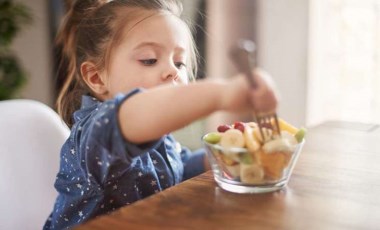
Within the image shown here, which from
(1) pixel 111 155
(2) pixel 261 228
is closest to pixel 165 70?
(1) pixel 111 155

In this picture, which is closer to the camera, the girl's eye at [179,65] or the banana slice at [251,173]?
the banana slice at [251,173]

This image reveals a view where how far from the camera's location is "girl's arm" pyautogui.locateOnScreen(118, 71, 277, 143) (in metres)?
0.56

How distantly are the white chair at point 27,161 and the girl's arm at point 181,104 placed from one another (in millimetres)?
479

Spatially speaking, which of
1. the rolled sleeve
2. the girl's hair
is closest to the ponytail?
the girl's hair

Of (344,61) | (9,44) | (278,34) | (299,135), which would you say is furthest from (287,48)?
(299,135)

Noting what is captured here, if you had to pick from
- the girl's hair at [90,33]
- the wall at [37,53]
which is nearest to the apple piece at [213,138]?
the girl's hair at [90,33]

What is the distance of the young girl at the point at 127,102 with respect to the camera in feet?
2.00

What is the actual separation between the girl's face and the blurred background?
110 centimetres

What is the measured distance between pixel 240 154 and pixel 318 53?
5.79ft

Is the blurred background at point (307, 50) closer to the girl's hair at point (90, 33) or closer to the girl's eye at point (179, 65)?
the girl's hair at point (90, 33)

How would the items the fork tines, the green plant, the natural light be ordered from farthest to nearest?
the green plant, the natural light, the fork tines

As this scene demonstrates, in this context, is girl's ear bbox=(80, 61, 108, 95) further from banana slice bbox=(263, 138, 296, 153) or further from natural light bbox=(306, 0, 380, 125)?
natural light bbox=(306, 0, 380, 125)

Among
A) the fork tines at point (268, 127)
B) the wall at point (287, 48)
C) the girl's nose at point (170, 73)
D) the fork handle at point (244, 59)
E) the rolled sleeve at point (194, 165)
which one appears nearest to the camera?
the fork handle at point (244, 59)

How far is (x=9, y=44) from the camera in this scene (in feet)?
8.53
